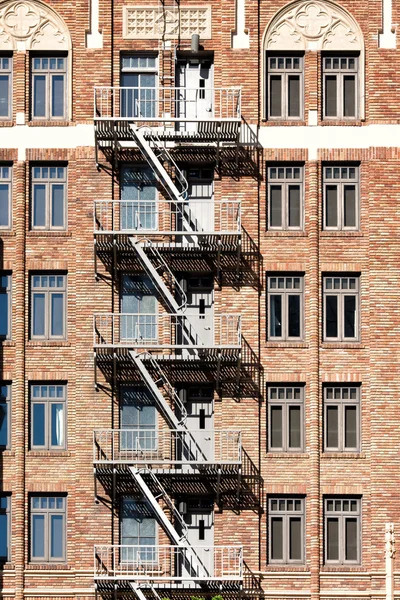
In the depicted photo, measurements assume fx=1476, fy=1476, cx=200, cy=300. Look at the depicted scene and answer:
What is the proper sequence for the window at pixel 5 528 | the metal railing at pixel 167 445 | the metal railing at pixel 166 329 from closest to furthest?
the metal railing at pixel 167 445
the window at pixel 5 528
the metal railing at pixel 166 329

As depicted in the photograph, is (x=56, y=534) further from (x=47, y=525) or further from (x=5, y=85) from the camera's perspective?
(x=5, y=85)

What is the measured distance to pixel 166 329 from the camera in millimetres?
47094

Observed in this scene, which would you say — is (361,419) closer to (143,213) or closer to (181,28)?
(143,213)

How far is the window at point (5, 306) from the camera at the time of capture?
47.7m

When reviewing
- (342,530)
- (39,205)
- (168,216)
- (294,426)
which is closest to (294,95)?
(168,216)

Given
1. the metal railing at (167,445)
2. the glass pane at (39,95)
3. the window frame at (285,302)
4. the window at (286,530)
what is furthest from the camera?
the glass pane at (39,95)

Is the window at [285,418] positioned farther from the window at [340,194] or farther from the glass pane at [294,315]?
the window at [340,194]

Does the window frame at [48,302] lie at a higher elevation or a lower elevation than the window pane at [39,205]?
lower

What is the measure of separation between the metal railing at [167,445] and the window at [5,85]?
11.1 meters

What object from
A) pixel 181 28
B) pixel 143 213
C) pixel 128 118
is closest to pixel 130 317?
pixel 143 213

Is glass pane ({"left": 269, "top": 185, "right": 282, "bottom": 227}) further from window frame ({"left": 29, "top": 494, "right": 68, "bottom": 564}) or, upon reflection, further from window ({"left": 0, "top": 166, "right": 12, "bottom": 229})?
window frame ({"left": 29, "top": 494, "right": 68, "bottom": 564})

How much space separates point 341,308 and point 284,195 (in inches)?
162

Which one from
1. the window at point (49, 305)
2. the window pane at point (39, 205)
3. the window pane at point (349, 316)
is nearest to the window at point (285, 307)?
the window pane at point (349, 316)

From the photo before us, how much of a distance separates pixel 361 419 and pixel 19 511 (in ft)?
36.8
